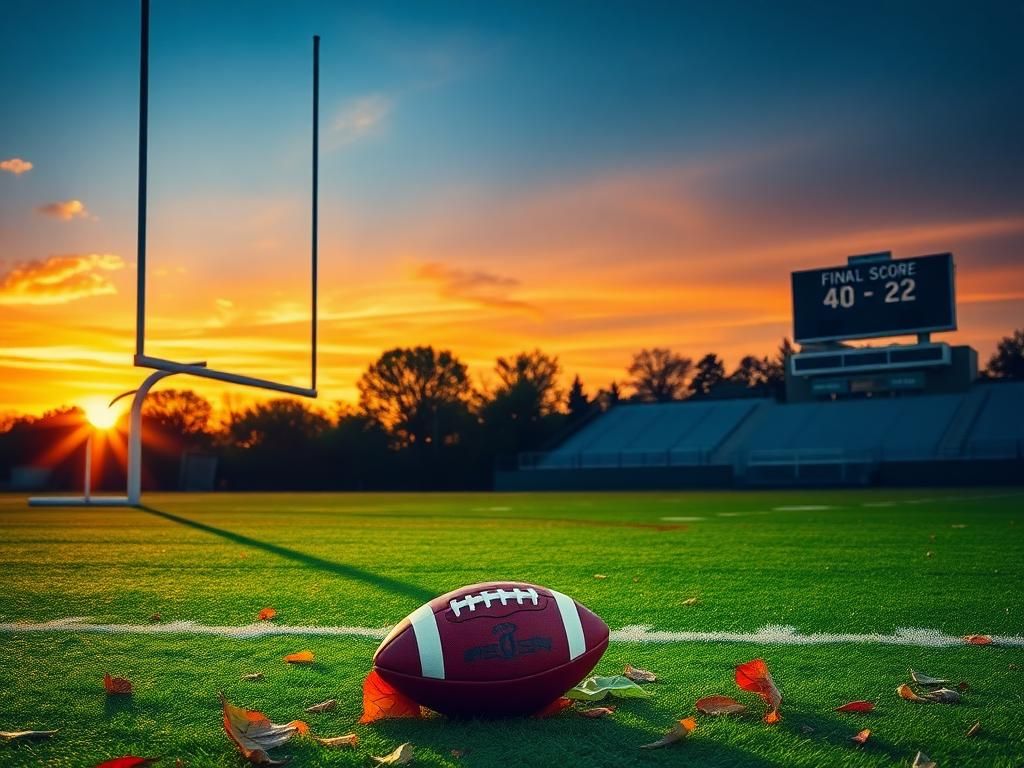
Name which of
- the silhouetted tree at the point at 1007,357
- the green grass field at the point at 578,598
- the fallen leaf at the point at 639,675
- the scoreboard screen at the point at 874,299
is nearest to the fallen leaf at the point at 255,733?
the green grass field at the point at 578,598

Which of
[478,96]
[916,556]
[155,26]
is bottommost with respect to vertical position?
[916,556]

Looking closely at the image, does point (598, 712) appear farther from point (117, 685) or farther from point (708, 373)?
point (708, 373)

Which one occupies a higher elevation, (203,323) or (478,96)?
(478,96)

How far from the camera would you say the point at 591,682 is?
106 inches

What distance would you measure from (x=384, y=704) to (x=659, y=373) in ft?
202

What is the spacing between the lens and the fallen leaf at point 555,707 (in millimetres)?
2465

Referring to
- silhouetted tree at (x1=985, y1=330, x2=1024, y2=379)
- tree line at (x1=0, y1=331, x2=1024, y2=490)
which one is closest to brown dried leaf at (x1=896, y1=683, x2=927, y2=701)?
tree line at (x1=0, y1=331, x2=1024, y2=490)

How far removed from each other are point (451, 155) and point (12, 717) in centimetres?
1597

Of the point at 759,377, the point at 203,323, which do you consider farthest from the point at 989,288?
the point at 759,377

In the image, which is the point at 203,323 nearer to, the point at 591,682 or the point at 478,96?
the point at 478,96

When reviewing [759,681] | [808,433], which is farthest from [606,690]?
[808,433]

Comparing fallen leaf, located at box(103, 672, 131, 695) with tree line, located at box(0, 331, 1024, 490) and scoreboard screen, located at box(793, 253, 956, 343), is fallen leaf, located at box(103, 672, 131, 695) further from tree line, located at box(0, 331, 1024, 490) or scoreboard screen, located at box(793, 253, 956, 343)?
tree line, located at box(0, 331, 1024, 490)

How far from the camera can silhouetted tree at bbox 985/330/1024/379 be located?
5814cm

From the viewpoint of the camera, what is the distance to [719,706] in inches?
97.6
